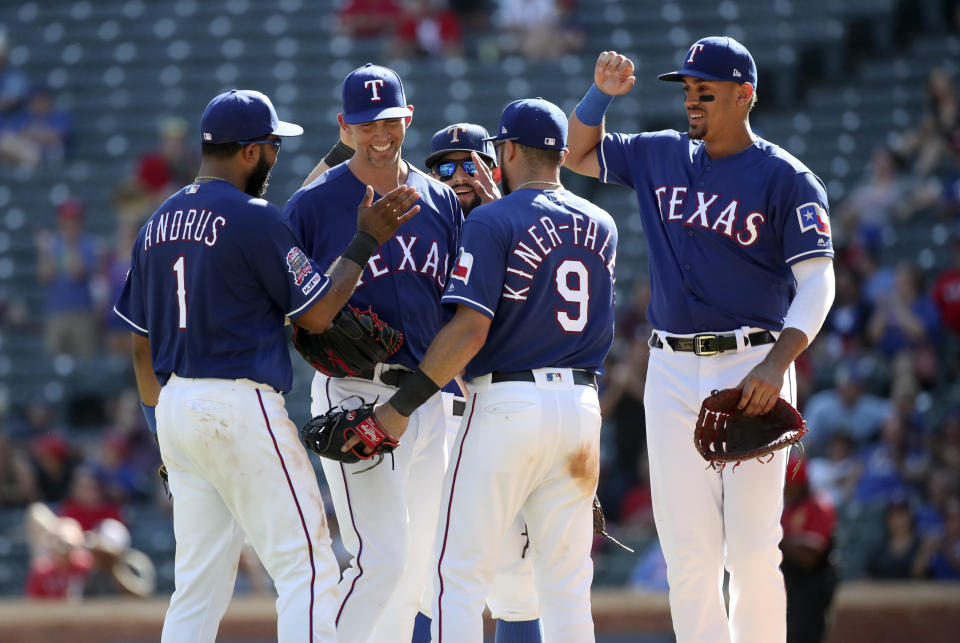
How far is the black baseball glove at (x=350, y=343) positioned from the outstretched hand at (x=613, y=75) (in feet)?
4.20

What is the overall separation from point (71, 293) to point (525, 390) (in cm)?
939

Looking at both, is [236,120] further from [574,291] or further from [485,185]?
[574,291]

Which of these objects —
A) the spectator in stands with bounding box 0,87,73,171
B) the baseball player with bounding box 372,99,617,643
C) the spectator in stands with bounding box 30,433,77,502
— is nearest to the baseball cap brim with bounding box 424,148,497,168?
the baseball player with bounding box 372,99,617,643

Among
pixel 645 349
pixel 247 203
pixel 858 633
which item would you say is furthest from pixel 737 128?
pixel 645 349

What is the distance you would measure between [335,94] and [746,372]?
10640 millimetres

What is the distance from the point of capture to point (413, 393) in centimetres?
489

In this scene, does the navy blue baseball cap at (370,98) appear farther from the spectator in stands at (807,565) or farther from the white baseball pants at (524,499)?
the spectator in stands at (807,565)

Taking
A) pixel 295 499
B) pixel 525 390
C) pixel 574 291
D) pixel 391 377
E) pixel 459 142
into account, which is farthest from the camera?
pixel 459 142

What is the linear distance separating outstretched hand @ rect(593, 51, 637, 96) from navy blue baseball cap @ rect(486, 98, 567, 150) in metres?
0.43

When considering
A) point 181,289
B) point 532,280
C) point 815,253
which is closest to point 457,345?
point 532,280

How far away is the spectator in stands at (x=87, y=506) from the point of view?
1073 centimetres

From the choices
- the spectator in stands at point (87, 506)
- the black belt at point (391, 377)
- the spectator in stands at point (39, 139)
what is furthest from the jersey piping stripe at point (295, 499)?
the spectator in stands at point (39, 139)

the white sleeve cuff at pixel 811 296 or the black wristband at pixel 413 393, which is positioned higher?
the white sleeve cuff at pixel 811 296

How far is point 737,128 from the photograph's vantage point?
207 inches
